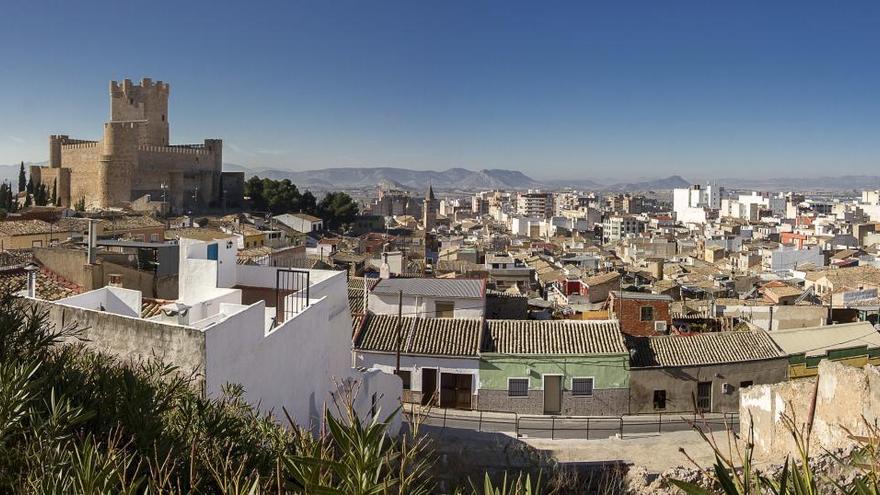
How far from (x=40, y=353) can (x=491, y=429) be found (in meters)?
10.0

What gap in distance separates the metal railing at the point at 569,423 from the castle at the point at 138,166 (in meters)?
38.9

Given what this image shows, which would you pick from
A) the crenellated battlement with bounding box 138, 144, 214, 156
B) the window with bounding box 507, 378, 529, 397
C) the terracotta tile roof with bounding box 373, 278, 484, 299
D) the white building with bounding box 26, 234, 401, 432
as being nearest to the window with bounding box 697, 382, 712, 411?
A: the window with bounding box 507, 378, 529, 397

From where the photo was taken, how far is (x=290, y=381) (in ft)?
26.7

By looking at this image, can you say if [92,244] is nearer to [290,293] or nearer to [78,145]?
[290,293]

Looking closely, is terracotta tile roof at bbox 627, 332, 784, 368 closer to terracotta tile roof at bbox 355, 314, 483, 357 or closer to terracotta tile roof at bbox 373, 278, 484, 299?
terracotta tile roof at bbox 355, 314, 483, 357

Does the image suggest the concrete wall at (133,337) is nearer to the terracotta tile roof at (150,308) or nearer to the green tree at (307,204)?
the terracotta tile roof at (150,308)

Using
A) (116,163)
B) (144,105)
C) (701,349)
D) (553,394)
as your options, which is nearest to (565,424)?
(553,394)

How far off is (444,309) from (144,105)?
159 feet

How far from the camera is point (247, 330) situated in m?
7.10

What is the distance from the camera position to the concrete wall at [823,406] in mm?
8609

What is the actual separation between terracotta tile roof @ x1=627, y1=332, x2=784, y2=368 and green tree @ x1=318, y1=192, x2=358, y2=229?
44115 millimetres

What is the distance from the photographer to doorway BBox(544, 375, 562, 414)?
15672 mm

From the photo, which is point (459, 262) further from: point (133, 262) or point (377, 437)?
point (377, 437)

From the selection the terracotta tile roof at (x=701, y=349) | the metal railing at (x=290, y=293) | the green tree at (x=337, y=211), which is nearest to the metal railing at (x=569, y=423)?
the terracotta tile roof at (x=701, y=349)
